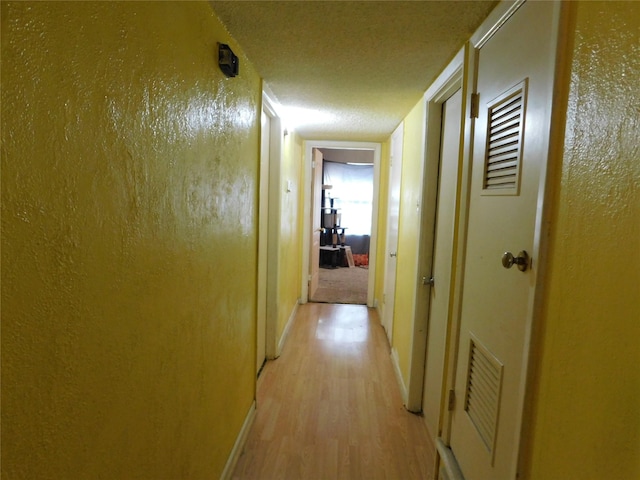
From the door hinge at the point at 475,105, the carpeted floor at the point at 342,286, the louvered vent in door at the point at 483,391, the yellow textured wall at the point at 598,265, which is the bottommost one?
the carpeted floor at the point at 342,286

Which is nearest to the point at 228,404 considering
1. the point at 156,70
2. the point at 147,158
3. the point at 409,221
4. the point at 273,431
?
the point at 273,431

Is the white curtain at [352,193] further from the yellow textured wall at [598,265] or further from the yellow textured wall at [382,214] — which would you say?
the yellow textured wall at [598,265]

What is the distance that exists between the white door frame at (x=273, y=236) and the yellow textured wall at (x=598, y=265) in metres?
2.22

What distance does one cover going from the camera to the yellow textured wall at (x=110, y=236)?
0.54 metres

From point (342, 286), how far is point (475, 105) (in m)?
4.36

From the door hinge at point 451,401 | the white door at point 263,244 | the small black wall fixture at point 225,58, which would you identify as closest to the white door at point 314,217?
the white door at point 263,244

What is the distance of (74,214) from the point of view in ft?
2.12

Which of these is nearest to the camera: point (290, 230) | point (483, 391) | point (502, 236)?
point (502, 236)

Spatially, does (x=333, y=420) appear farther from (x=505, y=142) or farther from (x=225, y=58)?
(x=225, y=58)

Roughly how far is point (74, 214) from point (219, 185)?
2.70 feet

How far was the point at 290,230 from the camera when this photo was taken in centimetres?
369

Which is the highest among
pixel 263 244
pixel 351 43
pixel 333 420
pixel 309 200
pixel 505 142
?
pixel 351 43

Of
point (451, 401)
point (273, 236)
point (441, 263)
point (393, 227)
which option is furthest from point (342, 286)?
point (451, 401)

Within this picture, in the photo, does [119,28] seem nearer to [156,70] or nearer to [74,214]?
[156,70]
